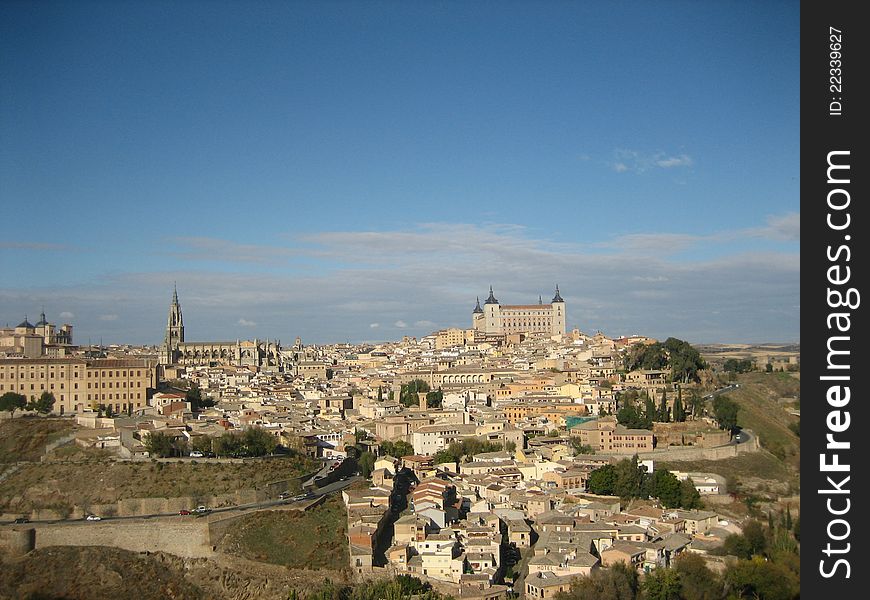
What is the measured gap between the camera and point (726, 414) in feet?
71.1

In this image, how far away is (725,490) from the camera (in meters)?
18.1

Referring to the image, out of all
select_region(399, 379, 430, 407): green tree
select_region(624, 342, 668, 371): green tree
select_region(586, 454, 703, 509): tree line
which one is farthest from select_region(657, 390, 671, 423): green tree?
select_region(399, 379, 430, 407): green tree

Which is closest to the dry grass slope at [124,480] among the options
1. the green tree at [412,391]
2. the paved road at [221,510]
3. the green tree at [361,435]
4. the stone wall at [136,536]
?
the paved road at [221,510]

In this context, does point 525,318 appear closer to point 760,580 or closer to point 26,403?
point 26,403

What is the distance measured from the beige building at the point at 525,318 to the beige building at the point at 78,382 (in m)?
25.7

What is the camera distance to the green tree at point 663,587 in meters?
12.6

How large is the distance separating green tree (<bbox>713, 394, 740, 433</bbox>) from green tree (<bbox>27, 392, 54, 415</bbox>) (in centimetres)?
1805

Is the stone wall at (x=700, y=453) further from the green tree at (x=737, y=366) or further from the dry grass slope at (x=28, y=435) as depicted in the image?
the dry grass slope at (x=28, y=435)

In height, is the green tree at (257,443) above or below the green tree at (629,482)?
above

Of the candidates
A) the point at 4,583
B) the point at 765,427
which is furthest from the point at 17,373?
the point at 765,427

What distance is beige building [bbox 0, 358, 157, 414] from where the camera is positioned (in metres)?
25.0
